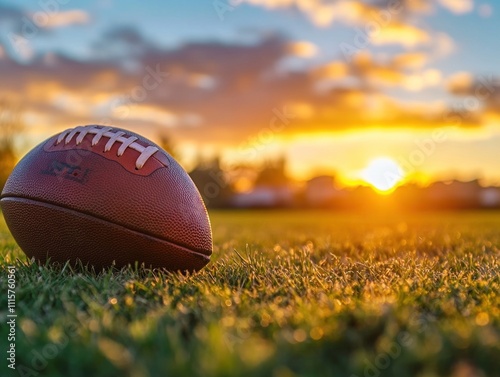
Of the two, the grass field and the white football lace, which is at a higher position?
the white football lace

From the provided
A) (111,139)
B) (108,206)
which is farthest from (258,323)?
(111,139)

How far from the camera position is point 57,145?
3.34 meters

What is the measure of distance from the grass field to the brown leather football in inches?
5.4

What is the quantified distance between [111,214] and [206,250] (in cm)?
60

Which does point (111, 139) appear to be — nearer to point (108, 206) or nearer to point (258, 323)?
point (108, 206)

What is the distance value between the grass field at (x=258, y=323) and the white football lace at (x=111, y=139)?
2.12 ft

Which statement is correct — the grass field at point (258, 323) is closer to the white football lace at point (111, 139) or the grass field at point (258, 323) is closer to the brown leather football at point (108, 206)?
the brown leather football at point (108, 206)

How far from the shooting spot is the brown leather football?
10.2 ft

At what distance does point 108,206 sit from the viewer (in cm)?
308

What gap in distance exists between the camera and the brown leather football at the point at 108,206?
3.09 metres

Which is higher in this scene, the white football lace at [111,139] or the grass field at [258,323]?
the white football lace at [111,139]

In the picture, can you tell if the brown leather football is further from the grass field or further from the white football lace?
the grass field

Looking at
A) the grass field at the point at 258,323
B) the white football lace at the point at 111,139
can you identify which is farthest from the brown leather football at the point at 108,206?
the grass field at the point at 258,323

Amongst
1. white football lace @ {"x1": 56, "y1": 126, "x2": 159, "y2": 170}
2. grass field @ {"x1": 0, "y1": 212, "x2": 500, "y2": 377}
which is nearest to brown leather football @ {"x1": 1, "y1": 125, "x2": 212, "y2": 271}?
white football lace @ {"x1": 56, "y1": 126, "x2": 159, "y2": 170}
